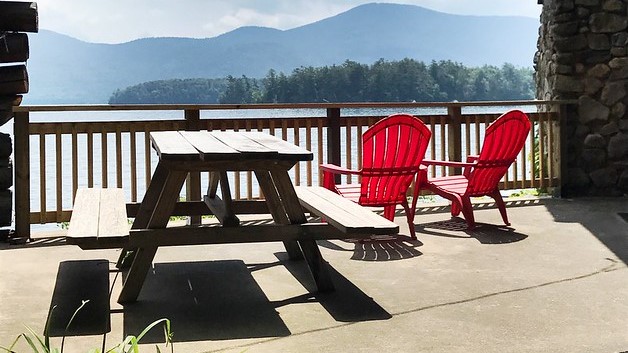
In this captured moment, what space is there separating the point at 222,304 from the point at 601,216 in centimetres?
390

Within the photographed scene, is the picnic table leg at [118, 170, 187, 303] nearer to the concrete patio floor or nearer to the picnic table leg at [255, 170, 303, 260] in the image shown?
the concrete patio floor

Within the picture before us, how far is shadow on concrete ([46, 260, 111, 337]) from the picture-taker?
342cm

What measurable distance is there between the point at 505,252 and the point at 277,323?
7.17ft

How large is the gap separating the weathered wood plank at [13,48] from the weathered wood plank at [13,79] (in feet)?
0.24

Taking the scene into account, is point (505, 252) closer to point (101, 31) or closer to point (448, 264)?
point (448, 264)

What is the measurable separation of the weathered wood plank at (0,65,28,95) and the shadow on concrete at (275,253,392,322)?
2964mm

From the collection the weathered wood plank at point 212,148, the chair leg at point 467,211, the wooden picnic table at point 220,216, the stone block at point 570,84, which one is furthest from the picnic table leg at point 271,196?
the stone block at point 570,84

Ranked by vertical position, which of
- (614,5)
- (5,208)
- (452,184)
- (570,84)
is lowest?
(5,208)

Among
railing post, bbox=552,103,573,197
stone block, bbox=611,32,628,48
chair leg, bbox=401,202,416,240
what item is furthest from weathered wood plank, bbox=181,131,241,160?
stone block, bbox=611,32,628,48

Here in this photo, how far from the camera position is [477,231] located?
5.96 meters

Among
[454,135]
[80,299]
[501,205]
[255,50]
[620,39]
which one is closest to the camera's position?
[80,299]

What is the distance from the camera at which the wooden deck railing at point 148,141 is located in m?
6.03

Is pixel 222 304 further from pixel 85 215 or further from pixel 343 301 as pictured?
pixel 85 215

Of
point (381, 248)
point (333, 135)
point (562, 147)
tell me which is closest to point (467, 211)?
point (381, 248)
